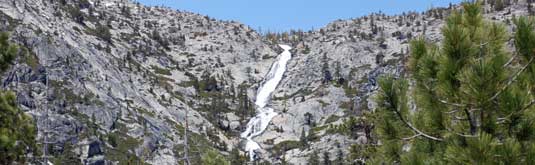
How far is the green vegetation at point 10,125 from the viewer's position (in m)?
15.1

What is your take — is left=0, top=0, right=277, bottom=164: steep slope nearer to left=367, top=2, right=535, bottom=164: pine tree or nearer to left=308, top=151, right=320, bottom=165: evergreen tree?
left=308, top=151, right=320, bottom=165: evergreen tree

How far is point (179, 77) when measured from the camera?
152 meters

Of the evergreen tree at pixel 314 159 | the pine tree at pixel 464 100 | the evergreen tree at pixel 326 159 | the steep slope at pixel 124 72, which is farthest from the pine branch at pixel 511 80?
the evergreen tree at pixel 326 159

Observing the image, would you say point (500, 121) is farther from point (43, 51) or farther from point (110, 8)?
point (110, 8)

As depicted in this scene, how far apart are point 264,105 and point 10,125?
129773mm

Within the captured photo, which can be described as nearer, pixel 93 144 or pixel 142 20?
pixel 93 144

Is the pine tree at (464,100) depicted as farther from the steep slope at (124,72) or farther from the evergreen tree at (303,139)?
the evergreen tree at (303,139)

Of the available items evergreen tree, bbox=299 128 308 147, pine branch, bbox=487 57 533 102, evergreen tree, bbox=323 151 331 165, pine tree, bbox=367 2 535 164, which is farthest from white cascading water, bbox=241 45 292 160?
pine branch, bbox=487 57 533 102

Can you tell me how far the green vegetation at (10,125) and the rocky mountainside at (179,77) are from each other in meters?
55.3

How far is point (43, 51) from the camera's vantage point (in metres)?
110

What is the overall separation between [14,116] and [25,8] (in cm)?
11606

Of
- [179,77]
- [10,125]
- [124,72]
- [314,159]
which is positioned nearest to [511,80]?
[10,125]

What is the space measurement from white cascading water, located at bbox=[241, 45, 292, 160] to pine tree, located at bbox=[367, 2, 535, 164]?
104235 mm

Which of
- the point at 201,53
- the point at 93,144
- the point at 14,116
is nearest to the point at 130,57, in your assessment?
the point at 201,53
